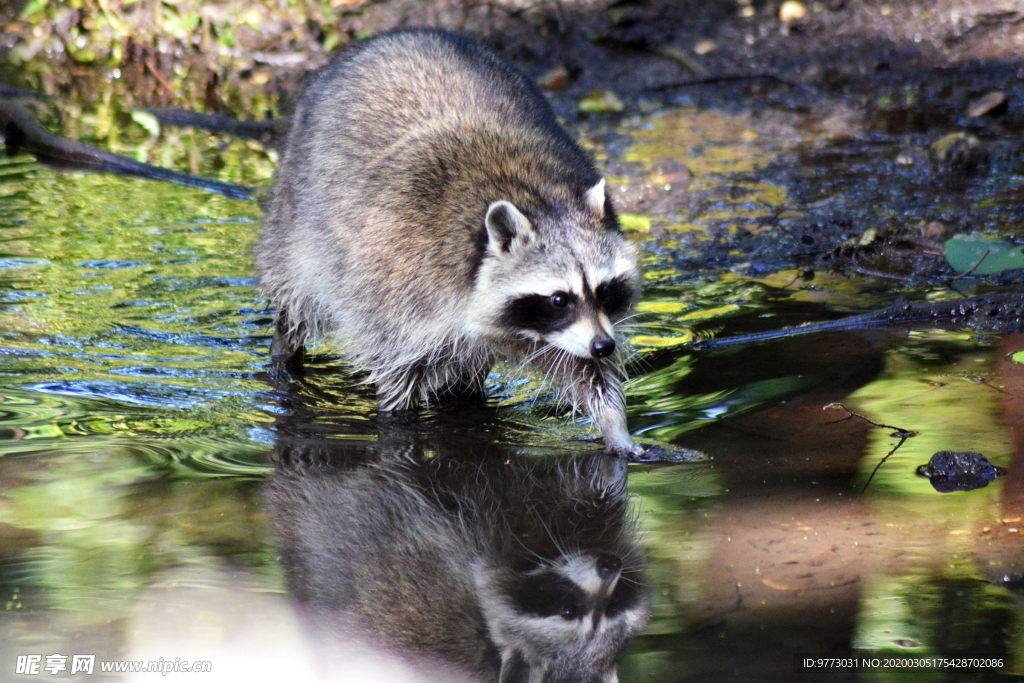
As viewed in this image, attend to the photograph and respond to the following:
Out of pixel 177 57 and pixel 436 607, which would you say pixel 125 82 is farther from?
pixel 436 607

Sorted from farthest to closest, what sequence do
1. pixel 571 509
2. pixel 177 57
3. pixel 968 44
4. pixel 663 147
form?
pixel 177 57 → pixel 968 44 → pixel 663 147 → pixel 571 509

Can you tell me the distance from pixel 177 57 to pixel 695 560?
24.6 feet

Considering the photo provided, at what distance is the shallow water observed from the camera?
1993 millimetres

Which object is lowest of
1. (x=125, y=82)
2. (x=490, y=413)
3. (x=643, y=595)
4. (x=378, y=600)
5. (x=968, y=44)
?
(x=125, y=82)

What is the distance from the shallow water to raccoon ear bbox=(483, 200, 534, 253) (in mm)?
595

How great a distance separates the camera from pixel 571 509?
2.58 m

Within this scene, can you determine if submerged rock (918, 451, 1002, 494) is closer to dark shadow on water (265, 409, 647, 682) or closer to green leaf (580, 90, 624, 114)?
dark shadow on water (265, 409, 647, 682)

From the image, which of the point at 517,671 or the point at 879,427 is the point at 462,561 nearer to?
the point at 517,671

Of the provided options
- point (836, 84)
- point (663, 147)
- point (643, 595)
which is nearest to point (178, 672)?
point (643, 595)

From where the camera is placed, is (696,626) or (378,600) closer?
(696,626)

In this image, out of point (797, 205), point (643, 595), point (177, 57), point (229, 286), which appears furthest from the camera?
point (177, 57)

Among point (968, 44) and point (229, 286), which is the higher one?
point (968, 44)

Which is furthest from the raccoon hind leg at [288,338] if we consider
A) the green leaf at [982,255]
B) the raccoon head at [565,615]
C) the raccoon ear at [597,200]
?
the green leaf at [982,255]

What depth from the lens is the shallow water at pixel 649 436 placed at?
1993 millimetres
